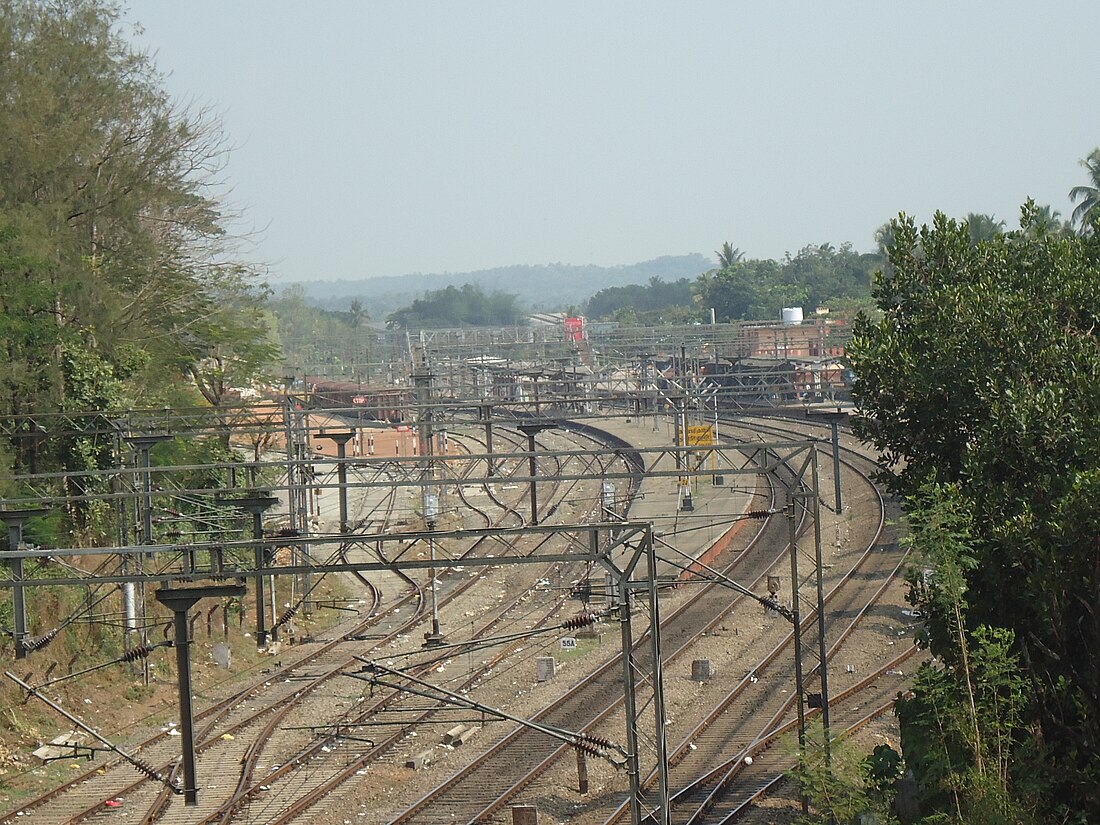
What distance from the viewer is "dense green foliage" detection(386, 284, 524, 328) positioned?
134 m

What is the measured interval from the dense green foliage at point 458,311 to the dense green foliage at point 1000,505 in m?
118

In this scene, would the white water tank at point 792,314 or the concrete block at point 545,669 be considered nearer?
the concrete block at point 545,669

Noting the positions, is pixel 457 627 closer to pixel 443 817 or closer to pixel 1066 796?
pixel 443 817

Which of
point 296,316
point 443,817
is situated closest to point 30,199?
point 443,817

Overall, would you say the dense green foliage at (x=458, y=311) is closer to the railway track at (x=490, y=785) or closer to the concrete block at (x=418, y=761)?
the railway track at (x=490, y=785)

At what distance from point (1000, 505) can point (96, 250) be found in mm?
18407

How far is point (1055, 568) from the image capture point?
877cm

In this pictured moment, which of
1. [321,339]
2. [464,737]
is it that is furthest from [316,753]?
[321,339]

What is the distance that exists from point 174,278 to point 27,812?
14.7 m

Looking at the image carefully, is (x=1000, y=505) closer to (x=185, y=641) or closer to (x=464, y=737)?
(x=185, y=641)

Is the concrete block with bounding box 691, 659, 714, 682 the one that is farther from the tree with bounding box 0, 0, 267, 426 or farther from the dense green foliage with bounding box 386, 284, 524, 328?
the dense green foliage with bounding box 386, 284, 524, 328

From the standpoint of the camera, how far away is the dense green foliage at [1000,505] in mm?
8797

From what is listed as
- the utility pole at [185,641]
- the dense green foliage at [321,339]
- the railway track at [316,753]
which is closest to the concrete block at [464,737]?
the railway track at [316,753]

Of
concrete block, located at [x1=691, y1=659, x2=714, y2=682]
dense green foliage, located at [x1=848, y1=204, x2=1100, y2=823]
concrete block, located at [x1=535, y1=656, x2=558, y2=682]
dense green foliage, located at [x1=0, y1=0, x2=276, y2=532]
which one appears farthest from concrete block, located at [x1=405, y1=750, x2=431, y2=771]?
dense green foliage, located at [x1=0, y1=0, x2=276, y2=532]
